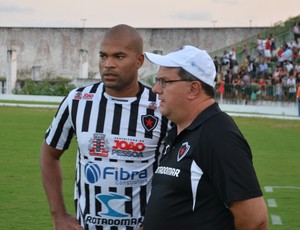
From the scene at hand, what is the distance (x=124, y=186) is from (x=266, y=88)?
34.6m

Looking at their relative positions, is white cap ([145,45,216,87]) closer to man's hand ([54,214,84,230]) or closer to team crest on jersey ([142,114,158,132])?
team crest on jersey ([142,114,158,132])

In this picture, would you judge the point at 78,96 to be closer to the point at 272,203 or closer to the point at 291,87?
the point at 272,203

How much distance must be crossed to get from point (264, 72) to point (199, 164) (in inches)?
1548

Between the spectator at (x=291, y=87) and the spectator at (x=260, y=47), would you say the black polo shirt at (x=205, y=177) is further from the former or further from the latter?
the spectator at (x=260, y=47)

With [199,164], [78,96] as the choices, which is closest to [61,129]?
[78,96]

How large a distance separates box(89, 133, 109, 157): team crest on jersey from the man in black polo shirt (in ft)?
2.99

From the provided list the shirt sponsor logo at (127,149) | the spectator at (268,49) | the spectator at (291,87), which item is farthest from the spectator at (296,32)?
the shirt sponsor logo at (127,149)

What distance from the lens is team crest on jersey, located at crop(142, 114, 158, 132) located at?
543 centimetres

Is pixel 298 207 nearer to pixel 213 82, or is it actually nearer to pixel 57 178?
pixel 57 178

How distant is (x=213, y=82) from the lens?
4.32 meters

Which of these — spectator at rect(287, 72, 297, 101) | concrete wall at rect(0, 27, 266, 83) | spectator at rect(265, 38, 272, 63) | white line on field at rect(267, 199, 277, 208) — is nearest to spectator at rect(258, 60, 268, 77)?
spectator at rect(265, 38, 272, 63)

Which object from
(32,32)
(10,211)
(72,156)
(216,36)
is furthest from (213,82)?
(32,32)

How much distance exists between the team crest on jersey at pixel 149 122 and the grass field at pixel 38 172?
4.83 m

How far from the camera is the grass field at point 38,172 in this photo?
35.3 ft
